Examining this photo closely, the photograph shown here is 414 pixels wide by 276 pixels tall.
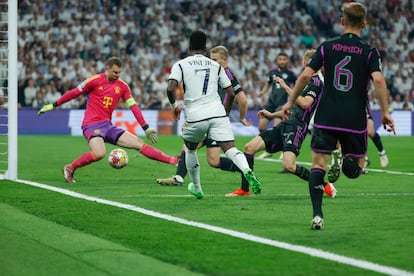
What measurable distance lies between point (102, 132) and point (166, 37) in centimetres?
2258

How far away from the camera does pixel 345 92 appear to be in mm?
8758

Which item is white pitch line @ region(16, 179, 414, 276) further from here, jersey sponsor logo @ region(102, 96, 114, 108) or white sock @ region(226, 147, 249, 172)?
jersey sponsor logo @ region(102, 96, 114, 108)

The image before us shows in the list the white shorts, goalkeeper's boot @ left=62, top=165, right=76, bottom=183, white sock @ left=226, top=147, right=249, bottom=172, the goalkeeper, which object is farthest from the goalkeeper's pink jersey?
white sock @ left=226, top=147, right=249, bottom=172

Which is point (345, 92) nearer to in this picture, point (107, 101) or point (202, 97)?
point (202, 97)

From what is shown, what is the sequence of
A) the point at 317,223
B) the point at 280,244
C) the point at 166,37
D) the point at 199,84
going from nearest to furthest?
the point at 280,244, the point at 317,223, the point at 199,84, the point at 166,37

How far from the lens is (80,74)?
110 feet

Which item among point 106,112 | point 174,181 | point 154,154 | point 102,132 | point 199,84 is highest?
point 199,84

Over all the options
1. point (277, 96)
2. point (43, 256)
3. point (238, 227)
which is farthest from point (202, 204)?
point (277, 96)

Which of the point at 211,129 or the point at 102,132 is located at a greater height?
the point at 211,129

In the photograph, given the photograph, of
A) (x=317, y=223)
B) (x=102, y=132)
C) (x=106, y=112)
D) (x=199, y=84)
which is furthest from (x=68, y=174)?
(x=317, y=223)

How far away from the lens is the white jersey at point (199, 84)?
36.3 ft

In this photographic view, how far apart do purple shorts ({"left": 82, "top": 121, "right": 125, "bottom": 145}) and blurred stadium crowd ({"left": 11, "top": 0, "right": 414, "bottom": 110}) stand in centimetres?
1766

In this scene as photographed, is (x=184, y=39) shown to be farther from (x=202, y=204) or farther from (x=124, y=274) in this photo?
(x=124, y=274)

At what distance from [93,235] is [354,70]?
9.56 ft
